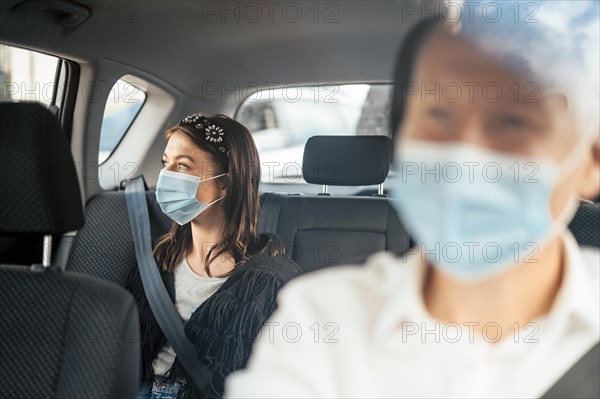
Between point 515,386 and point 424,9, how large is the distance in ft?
2.37

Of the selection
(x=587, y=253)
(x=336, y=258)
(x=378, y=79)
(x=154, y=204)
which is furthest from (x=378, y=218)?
(x=154, y=204)

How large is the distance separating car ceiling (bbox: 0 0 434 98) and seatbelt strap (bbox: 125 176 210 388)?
0.28 m

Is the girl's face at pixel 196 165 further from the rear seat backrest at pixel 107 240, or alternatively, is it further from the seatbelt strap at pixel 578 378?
the seatbelt strap at pixel 578 378

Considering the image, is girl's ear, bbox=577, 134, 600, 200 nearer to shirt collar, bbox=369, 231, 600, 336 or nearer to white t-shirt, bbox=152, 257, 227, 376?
shirt collar, bbox=369, 231, 600, 336

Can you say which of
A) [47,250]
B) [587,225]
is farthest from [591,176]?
[47,250]

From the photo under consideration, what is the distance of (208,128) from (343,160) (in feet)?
1.06

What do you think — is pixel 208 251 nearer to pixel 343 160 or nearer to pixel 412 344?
pixel 343 160

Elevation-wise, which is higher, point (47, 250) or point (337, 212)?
point (337, 212)

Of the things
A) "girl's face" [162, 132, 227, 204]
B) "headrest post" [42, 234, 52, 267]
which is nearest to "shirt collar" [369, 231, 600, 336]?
"girl's face" [162, 132, 227, 204]

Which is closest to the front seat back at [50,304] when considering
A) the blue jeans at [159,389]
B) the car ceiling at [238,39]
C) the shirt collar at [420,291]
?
the blue jeans at [159,389]

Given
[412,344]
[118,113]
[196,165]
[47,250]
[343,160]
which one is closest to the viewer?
[412,344]

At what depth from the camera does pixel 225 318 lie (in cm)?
161

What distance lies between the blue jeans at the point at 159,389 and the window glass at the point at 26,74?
744mm

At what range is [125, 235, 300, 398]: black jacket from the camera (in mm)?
1541
